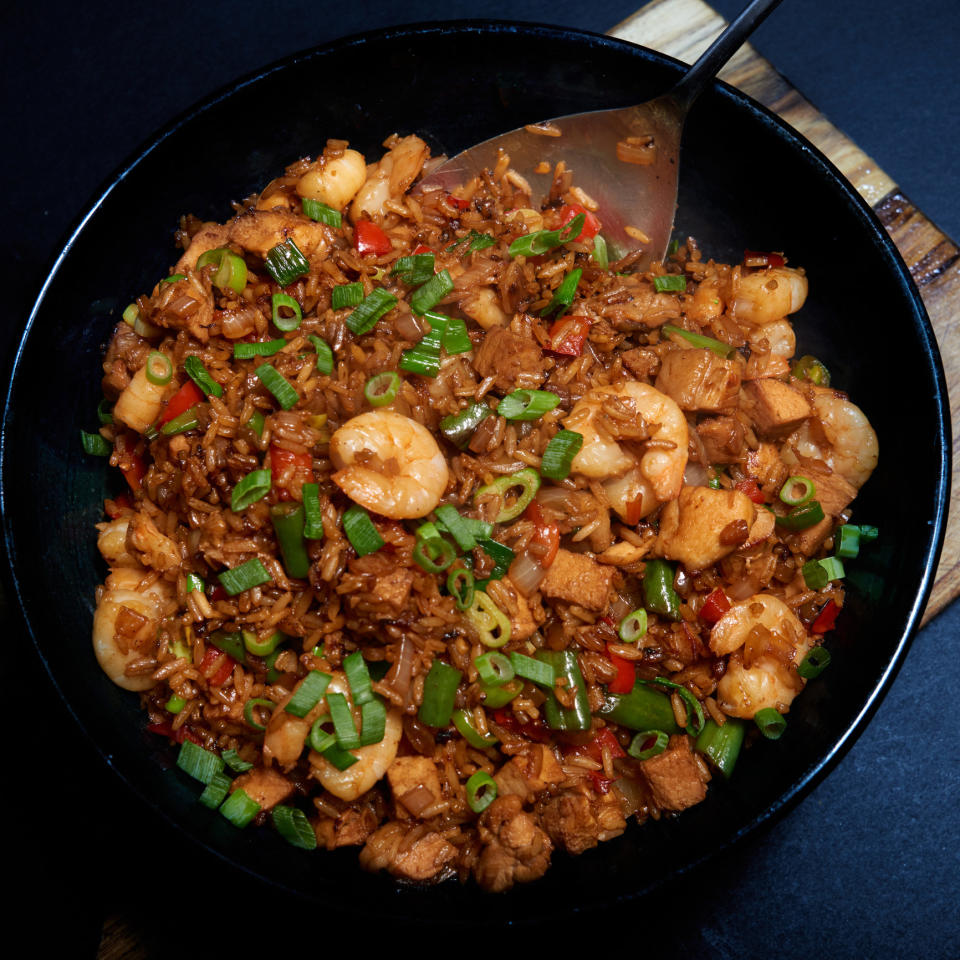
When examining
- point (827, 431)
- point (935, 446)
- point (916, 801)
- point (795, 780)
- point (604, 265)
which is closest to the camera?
point (795, 780)

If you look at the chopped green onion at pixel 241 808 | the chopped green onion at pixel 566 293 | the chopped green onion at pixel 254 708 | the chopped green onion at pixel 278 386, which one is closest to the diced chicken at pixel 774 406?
the chopped green onion at pixel 566 293

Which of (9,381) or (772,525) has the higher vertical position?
(9,381)

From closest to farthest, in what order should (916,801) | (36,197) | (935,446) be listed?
1. (935,446)
2. (916,801)
3. (36,197)

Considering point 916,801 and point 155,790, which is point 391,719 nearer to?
point 155,790

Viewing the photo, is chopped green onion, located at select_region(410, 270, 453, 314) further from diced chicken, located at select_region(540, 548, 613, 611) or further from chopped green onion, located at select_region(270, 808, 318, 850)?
chopped green onion, located at select_region(270, 808, 318, 850)

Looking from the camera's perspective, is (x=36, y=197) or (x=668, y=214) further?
(x=36, y=197)

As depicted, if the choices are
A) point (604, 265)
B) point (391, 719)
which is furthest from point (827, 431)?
point (391, 719)

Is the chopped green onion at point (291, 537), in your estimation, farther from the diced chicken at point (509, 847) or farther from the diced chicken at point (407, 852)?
the diced chicken at point (509, 847)
